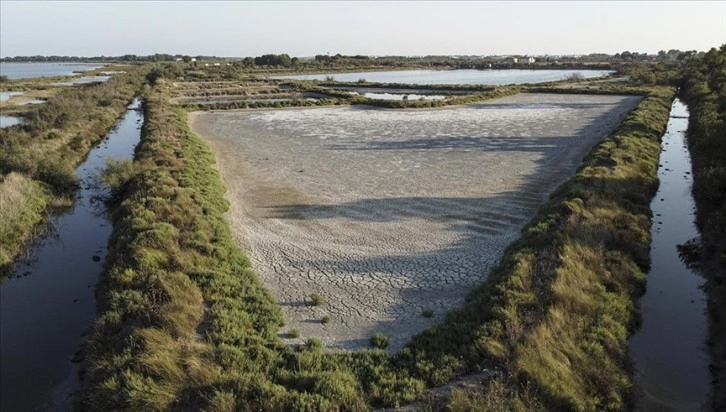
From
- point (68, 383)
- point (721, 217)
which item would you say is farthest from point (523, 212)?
point (68, 383)

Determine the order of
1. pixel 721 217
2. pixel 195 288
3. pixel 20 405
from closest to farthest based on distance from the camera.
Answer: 1. pixel 20 405
2. pixel 195 288
3. pixel 721 217

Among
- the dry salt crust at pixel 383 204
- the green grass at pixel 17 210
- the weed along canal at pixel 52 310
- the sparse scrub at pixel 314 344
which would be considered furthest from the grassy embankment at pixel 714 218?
the green grass at pixel 17 210

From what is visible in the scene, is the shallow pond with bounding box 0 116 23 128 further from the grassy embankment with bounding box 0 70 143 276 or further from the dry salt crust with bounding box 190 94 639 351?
the dry salt crust with bounding box 190 94 639 351

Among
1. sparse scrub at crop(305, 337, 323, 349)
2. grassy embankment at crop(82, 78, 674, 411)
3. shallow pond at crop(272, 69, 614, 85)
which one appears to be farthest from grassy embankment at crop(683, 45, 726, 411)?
shallow pond at crop(272, 69, 614, 85)

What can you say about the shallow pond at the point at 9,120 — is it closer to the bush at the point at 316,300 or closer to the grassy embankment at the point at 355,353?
the grassy embankment at the point at 355,353

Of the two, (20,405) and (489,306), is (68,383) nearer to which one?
(20,405)

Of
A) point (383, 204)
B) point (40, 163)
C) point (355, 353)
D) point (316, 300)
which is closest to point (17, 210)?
point (40, 163)
